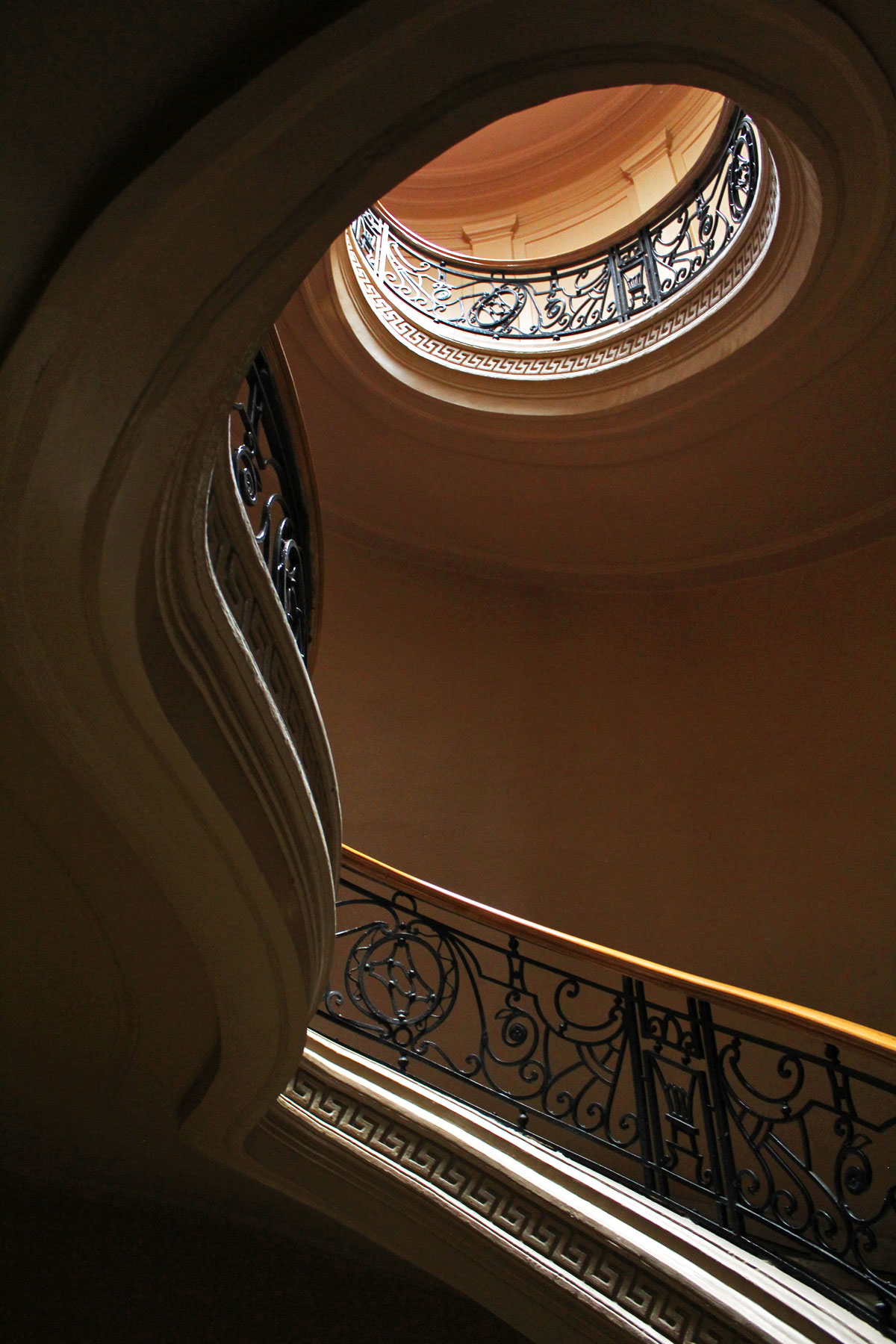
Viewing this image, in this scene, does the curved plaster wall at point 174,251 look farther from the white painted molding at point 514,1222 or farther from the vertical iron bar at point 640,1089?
the vertical iron bar at point 640,1089

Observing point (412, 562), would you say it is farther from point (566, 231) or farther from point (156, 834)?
point (156, 834)

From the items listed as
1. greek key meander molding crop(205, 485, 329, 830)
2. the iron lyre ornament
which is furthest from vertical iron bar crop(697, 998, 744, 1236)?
the iron lyre ornament

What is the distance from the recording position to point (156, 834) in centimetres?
240

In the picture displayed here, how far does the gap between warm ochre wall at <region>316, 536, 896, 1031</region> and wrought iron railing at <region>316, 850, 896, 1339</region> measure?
0.46 meters

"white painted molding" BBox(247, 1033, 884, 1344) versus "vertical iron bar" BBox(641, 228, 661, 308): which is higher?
"vertical iron bar" BBox(641, 228, 661, 308)

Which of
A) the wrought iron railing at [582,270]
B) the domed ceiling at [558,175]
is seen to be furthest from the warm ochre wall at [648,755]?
the domed ceiling at [558,175]

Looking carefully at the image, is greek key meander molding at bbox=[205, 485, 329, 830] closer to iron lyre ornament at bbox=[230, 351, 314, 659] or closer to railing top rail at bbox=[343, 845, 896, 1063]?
iron lyre ornament at bbox=[230, 351, 314, 659]

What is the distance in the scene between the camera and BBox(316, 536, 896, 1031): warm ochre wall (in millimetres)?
6066

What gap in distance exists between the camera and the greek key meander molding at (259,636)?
7.21 ft

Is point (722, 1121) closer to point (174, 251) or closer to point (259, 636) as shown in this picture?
point (259, 636)

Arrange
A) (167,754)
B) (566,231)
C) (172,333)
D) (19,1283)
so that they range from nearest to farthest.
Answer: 1. (172,333)
2. (167,754)
3. (19,1283)
4. (566,231)

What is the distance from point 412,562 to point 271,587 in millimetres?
5160

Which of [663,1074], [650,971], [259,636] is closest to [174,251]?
[259,636]

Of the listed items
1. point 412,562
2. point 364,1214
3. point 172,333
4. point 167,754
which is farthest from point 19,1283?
point 412,562
